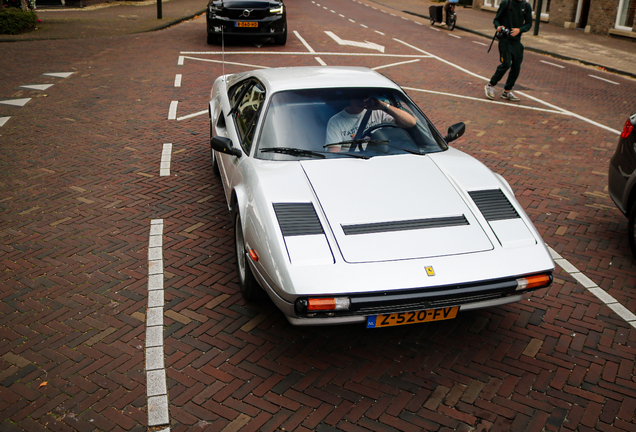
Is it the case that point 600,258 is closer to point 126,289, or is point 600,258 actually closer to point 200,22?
point 126,289

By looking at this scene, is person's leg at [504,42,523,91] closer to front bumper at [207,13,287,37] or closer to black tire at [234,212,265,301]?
black tire at [234,212,265,301]

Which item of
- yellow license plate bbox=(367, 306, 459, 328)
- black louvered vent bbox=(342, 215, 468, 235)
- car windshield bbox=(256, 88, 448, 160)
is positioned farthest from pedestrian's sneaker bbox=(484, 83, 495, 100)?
yellow license plate bbox=(367, 306, 459, 328)

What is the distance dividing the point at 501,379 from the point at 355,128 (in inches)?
89.7

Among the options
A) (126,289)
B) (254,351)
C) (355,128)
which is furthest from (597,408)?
(126,289)

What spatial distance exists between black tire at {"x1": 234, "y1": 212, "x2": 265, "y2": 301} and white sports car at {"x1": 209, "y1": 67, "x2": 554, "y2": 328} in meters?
0.01

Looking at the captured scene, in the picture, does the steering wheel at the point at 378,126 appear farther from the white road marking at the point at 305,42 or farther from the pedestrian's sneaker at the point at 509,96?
the white road marking at the point at 305,42

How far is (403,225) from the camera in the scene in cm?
366

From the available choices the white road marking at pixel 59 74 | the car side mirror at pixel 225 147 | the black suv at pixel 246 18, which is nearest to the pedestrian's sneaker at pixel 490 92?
the black suv at pixel 246 18

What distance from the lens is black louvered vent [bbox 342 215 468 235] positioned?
11.8 feet

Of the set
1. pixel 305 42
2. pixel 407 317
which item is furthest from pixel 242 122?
pixel 305 42

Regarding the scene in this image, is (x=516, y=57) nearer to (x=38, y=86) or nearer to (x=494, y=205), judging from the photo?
(x=494, y=205)

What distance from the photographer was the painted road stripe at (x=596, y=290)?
4289 millimetres

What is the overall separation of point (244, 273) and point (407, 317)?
138 centimetres

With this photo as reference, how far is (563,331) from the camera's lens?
4090 millimetres
